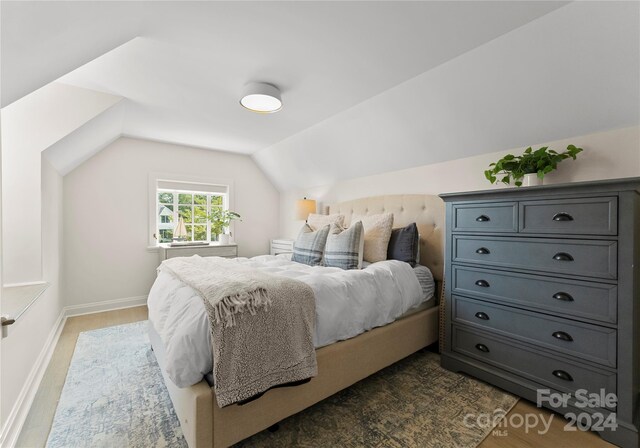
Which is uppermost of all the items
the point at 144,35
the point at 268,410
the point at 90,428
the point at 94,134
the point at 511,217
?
the point at 144,35

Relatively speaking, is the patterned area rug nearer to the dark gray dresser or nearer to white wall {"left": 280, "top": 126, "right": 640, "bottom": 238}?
the dark gray dresser

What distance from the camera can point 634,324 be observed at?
1.41m

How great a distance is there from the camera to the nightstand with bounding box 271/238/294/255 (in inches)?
171

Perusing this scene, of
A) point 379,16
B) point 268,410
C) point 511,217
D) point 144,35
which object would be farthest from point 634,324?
point 144,35

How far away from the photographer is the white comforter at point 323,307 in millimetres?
1256

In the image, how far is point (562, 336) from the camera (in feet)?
5.28

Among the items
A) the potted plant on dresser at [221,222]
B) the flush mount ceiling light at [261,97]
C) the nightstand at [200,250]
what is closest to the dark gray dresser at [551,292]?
the flush mount ceiling light at [261,97]

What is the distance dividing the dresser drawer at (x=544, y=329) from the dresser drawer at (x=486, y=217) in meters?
0.53

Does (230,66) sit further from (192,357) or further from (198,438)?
(198,438)

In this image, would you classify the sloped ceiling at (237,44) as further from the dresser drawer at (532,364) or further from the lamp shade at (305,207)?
the dresser drawer at (532,364)

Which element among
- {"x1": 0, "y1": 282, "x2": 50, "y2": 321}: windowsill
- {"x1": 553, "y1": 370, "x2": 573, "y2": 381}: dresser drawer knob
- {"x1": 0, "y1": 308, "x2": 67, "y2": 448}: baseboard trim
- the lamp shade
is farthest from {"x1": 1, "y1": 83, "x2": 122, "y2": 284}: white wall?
{"x1": 553, "y1": 370, "x2": 573, "y2": 381}: dresser drawer knob

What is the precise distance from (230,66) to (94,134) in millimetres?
1810

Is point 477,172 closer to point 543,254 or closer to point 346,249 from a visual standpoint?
point 543,254

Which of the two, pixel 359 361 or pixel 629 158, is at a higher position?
pixel 629 158
